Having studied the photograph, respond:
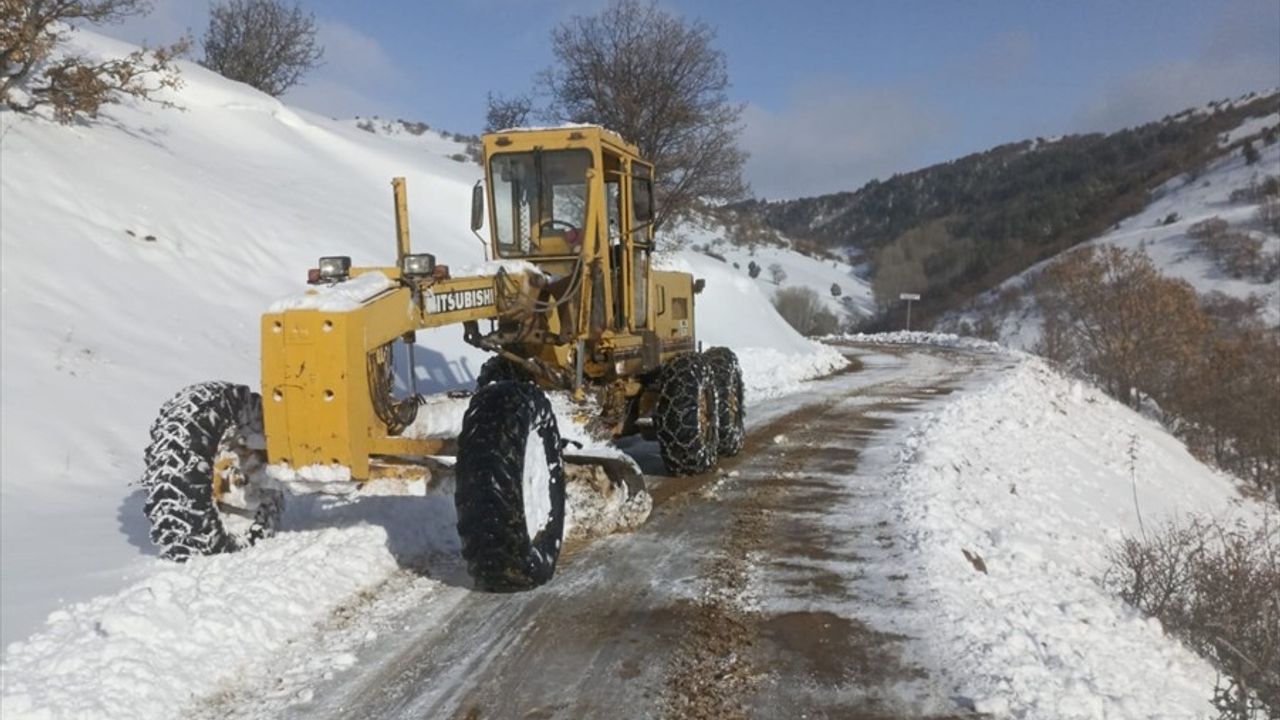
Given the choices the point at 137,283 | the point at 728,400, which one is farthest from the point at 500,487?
the point at 137,283

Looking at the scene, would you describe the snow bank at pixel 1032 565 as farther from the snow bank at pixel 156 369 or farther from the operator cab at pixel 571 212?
the operator cab at pixel 571 212

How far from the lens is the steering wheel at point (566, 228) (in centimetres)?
808

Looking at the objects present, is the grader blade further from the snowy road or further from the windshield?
the windshield

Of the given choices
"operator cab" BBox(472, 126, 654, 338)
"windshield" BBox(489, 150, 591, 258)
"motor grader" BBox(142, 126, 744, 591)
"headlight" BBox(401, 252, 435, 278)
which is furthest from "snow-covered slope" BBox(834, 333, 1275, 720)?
"windshield" BBox(489, 150, 591, 258)

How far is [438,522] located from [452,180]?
2184cm

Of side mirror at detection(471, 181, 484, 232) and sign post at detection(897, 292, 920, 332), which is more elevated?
side mirror at detection(471, 181, 484, 232)

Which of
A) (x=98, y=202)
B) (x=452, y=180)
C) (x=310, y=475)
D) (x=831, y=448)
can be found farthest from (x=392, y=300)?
(x=452, y=180)

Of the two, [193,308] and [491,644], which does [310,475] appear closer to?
[491,644]

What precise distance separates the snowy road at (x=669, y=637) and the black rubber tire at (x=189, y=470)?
1.05 meters

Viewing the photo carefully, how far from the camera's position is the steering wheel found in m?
8.08

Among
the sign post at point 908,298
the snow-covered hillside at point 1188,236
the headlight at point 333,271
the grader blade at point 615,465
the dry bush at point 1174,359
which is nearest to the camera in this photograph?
the headlight at point 333,271

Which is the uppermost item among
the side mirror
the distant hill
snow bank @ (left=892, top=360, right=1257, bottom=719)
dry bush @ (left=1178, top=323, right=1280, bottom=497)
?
the distant hill

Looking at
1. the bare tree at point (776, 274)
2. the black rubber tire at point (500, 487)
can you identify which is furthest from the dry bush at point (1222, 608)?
the bare tree at point (776, 274)

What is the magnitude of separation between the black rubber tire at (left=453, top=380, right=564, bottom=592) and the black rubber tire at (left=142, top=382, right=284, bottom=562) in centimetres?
143
